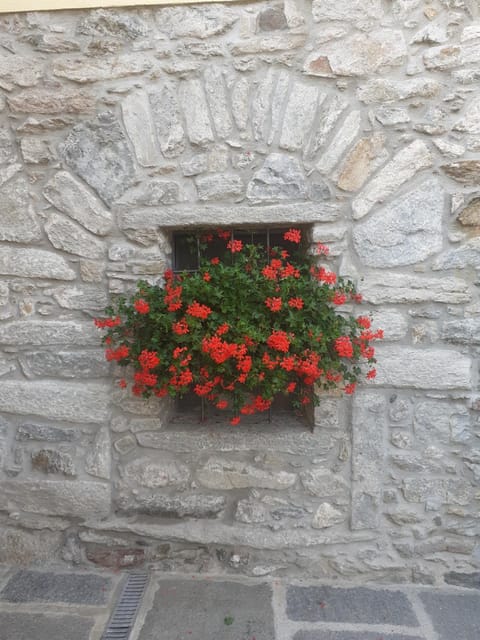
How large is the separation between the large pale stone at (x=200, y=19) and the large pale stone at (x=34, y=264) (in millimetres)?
1267

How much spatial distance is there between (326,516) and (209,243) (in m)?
1.53

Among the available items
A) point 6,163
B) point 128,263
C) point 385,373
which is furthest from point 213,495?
point 6,163

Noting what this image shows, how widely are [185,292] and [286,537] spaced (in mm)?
1336

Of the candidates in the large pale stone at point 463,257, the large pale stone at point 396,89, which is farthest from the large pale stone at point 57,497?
the large pale stone at point 396,89

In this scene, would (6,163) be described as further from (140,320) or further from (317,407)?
(317,407)

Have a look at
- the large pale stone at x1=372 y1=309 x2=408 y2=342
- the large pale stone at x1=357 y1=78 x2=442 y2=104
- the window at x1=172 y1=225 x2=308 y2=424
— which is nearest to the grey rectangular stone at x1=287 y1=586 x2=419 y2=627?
the window at x1=172 y1=225 x2=308 y2=424

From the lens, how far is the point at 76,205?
7.72 ft

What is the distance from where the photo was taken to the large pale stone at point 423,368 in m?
2.29

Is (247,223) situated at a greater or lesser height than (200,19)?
lesser

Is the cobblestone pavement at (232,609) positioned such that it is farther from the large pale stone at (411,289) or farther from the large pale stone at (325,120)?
the large pale stone at (325,120)

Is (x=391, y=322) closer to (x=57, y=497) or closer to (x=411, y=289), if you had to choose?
(x=411, y=289)

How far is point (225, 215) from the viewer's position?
2.30m

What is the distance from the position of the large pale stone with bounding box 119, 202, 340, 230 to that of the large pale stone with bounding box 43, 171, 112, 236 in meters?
0.10

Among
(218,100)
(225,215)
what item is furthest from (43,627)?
(218,100)
